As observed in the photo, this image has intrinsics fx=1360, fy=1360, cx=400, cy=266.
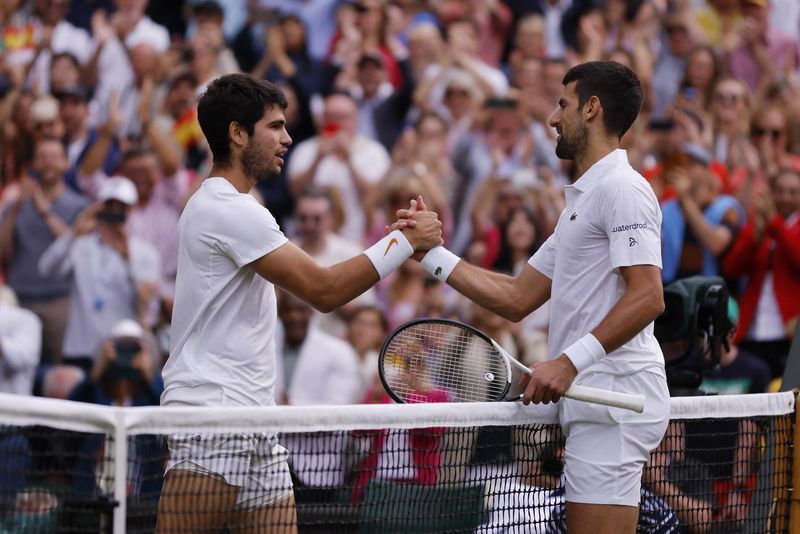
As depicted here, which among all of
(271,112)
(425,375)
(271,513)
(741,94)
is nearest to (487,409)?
(425,375)

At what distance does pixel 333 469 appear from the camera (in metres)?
4.78

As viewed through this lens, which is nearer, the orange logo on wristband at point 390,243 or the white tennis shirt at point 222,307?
the white tennis shirt at point 222,307

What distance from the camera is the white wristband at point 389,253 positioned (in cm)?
498

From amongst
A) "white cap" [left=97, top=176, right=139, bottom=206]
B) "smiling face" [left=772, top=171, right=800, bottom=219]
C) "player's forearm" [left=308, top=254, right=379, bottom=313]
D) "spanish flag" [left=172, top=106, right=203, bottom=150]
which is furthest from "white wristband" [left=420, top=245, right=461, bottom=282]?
"spanish flag" [left=172, top=106, right=203, bottom=150]

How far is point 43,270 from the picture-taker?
10.0 meters

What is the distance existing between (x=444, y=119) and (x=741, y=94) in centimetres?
237

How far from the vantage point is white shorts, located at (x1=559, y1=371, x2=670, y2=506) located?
15.3 ft

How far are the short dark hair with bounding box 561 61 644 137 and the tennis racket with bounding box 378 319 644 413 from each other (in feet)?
3.04

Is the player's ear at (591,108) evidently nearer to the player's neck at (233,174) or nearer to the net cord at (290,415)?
the net cord at (290,415)

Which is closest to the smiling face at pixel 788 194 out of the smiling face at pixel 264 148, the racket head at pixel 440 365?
the racket head at pixel 440 365

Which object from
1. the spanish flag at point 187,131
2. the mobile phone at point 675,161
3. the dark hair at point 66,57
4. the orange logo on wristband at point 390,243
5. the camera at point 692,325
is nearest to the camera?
the orange logo on wristband at point 390,243

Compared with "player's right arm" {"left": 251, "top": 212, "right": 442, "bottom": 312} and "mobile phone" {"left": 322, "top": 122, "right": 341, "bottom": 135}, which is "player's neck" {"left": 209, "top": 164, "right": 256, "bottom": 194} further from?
"mobile phone" {"left": 322, "top": 122, "right": 341, "bottom": 135}

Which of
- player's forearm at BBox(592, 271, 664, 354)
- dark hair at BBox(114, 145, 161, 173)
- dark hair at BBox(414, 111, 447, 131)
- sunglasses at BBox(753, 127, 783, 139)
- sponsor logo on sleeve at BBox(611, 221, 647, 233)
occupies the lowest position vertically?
player's forearm at BBox(592, 271, 664, 354)

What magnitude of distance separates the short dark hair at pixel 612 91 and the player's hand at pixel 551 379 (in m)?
0.94
